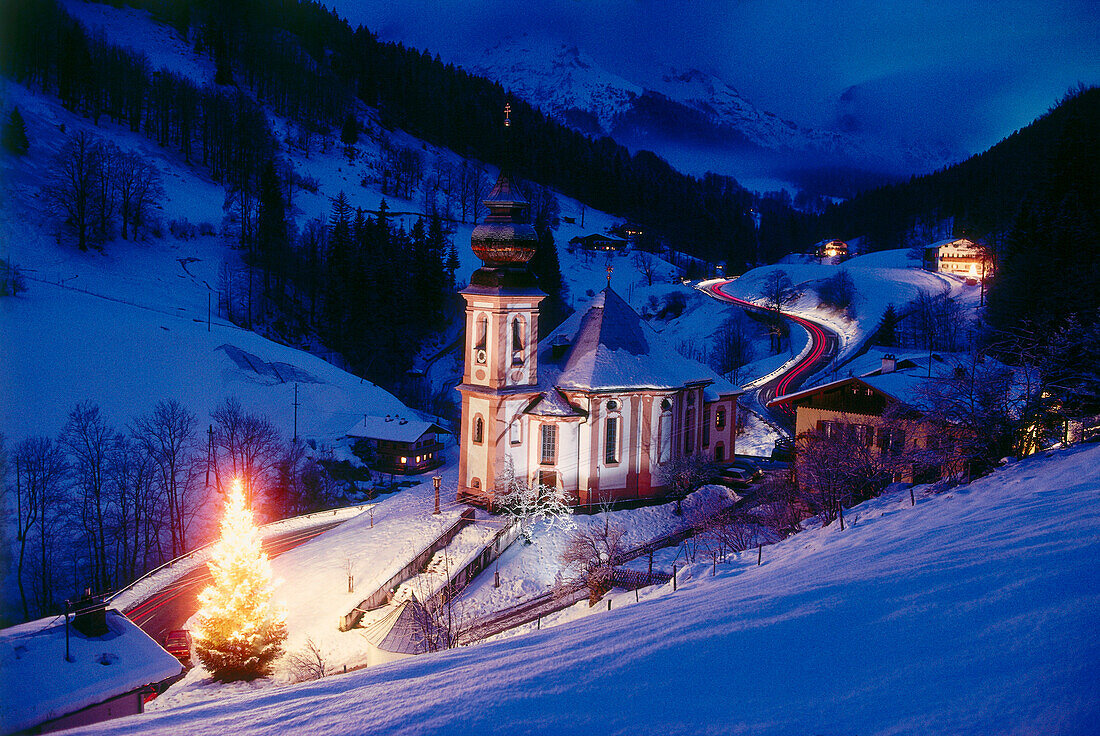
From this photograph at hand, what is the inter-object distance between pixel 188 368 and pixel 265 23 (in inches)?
3957

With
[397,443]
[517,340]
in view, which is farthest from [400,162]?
[517,340]

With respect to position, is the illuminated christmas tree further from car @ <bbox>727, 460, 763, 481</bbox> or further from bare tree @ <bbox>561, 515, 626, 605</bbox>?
car @ <bbox>727, 460, 763, 481</bbox>

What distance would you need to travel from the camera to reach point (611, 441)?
3325 cm

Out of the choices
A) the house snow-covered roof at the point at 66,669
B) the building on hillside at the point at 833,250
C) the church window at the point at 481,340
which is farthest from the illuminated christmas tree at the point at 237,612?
the building on hillside at the point at 833,250

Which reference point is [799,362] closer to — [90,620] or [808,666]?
[90,620]

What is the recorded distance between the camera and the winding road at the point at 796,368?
5023 centimetres

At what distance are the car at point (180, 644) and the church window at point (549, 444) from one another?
15222 millimetres

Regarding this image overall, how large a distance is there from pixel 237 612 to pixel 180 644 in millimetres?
4220

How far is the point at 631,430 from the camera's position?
110 feet

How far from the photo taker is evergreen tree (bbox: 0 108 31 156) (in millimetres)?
63438

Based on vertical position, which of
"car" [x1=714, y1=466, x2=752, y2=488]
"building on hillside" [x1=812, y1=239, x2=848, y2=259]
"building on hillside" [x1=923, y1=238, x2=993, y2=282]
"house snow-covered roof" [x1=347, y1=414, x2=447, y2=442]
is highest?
"building on hillside" [x1=812, y1=239, x2=848, y2=259]

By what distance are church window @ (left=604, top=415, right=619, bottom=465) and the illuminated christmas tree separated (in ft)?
55.4

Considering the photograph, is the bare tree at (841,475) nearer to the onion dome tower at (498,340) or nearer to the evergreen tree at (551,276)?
the onion dome tower at (498,340)

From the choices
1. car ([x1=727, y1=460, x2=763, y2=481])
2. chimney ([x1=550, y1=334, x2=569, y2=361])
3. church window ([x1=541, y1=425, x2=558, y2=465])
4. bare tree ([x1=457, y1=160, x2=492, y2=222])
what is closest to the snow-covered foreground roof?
church window ([x1=541, y1=425, x2=558, y2=465])
